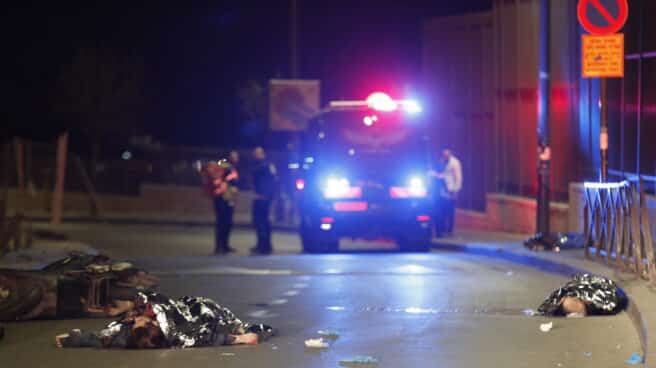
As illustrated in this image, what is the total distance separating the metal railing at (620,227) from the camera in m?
12.4

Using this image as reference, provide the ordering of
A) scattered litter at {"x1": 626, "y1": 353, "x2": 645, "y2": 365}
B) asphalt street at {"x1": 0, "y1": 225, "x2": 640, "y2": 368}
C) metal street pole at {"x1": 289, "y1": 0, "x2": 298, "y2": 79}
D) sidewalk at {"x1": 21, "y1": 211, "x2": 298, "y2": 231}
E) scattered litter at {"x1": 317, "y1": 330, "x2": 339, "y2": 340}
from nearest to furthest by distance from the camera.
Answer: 1. scattered litter at {"x1": 626, "y1": 353, "x2": 645, "y2": 365}
2. asphalt street at {"x1": 0, "y1": 225, "x2": 640, "y2": 368}
3. scattered litter at {"x1": 317, "y1": 330, "x2": 339, "y2": 340}
4. metal street pole at {"x1": 289, "y1": 0, "x2": 298, "y2": 79}
5. sidewalk at {"x1": 21, "y1": 211, "x2": 298, "y2": 231}

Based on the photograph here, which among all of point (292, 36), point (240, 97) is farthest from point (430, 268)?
point (240, 97)

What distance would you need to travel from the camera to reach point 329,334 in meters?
10.4

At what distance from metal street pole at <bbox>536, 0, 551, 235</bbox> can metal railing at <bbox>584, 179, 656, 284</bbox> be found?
8.97ft

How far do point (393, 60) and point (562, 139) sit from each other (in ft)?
67.9

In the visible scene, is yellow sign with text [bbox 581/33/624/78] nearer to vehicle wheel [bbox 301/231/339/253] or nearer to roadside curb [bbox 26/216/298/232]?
vehicle wheel [bbox 301/231/339/253]

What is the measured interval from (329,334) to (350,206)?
1135 cm

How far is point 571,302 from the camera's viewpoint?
1124 cm

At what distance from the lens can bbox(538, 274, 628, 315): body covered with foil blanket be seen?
36.8 feet

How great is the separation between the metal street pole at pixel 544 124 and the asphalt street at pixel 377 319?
1.09 meters

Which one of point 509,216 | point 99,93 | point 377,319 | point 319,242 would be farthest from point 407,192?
point 99,93

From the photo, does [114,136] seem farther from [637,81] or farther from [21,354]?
[21,354]

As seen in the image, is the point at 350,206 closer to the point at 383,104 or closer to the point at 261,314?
the point at 383,104

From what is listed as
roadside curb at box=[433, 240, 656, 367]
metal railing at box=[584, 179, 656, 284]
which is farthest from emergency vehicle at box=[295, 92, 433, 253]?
metal railing at box=[584, 179, 656, 284]
